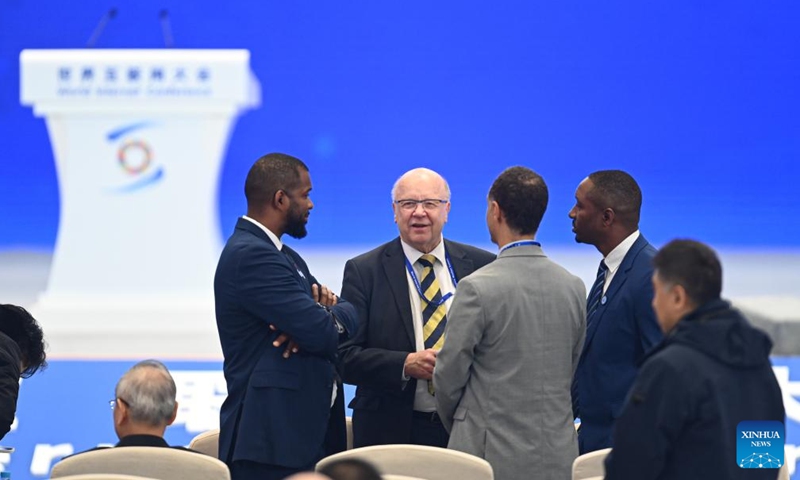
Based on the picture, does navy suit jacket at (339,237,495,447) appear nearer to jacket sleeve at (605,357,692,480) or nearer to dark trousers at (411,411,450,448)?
dark trousers at (411,411,450,448)

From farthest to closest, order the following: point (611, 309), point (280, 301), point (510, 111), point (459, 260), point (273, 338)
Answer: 1. point (510, 111)
2. point (459, 260)
3. point (611, 309)
4. point (273, 338)
5. point (280, 301)

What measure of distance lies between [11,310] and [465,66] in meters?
3.00

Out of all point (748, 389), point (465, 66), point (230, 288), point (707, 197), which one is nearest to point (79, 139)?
point (465, 66)

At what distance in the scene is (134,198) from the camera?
5.78 meters

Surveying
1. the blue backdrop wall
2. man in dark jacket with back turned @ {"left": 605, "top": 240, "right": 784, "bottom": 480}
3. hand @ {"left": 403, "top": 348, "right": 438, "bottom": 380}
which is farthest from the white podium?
man in dark jacket with back turned @ {"left": 605, "top": 240, "right": 784, "bottom": 480}

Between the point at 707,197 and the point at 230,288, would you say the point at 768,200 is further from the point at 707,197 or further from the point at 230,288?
the point at 230,288

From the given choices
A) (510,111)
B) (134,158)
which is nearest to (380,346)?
(510,111)

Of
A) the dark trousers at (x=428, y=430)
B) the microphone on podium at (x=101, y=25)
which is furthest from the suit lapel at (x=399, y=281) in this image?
the microphone on podium at (x=101, y=25)

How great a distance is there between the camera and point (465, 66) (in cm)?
587

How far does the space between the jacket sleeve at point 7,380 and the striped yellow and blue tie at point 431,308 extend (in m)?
1.41

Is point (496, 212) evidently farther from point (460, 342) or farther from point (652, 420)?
point (652, 420)

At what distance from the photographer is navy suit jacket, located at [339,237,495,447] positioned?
3.69 metres

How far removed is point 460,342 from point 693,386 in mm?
898

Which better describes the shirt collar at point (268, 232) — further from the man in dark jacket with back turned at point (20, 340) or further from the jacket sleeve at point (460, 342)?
the man in dark jacket with back turned at point (20, 340)
